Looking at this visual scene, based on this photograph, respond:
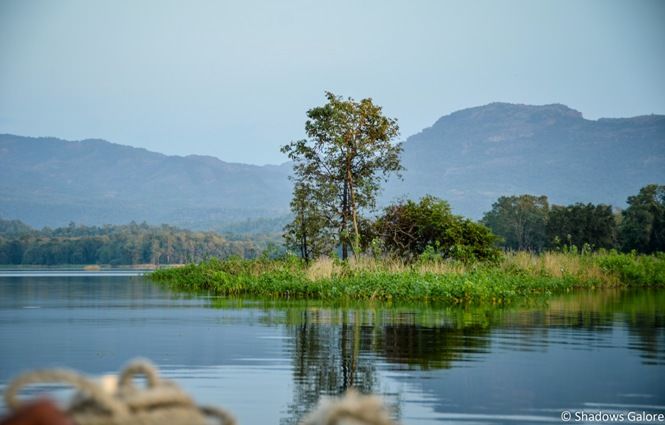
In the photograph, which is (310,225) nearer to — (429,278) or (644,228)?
(429,278)

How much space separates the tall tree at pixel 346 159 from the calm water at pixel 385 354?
1262 cm

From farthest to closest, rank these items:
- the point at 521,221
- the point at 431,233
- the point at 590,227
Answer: the point at 521,221 < the point at 590,227 < the point at 431,233

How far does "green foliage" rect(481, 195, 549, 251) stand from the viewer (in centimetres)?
7969

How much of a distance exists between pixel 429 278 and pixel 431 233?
7579mm

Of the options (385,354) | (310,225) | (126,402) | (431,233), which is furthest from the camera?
(310,225)

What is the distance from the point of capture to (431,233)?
3562 cm

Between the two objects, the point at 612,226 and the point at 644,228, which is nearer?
the point at 644,228

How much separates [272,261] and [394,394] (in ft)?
85.4

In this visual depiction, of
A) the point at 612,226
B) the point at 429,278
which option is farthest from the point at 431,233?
the point at 612,226

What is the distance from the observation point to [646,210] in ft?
205

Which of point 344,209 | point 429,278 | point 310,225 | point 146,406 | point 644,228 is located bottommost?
point 146,406

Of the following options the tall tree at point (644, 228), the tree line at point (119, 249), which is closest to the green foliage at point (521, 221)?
the tall tree at point (644, 228)

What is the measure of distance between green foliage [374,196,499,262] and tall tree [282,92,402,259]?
1.09m

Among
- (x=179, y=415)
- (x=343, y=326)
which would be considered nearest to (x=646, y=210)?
(x=343, y=326)
